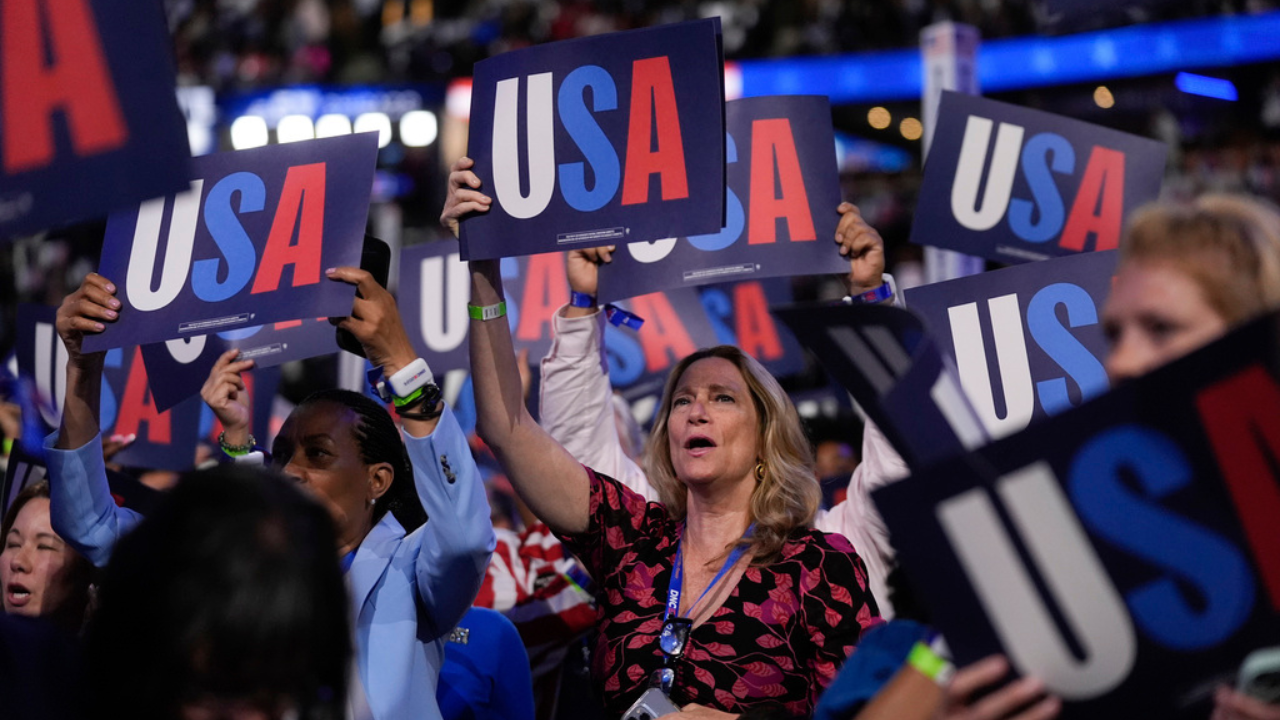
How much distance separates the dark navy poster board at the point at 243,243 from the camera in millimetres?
2590

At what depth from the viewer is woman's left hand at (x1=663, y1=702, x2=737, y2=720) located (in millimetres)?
2348

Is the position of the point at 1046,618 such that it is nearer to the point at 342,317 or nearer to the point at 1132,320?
the point at 1132,320

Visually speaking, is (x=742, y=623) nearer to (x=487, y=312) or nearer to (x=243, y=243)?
(x=487, y=312)

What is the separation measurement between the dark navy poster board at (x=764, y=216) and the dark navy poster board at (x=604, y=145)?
1.93 ft

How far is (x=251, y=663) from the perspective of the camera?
3.61 feet

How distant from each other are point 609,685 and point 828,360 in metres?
1.17

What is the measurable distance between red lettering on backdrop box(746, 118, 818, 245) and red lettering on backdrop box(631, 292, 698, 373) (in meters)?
1.18

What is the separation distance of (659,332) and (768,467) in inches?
69.5

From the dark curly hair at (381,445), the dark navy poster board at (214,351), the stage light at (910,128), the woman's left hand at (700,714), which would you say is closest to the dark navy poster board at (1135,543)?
the woman's left hand at (700,714)

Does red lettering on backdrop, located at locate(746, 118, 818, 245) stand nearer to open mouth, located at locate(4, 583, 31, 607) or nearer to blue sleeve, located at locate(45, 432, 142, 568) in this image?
blue sleeve, located at locate(45, 432, 142, 568)

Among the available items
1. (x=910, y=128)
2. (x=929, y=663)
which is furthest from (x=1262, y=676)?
(x=910, y=128)

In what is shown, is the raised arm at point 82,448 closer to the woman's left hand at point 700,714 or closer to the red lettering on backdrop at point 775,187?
the woman's left hand at point 700,714

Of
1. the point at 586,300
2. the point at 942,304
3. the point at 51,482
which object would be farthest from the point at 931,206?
the point at 51,482

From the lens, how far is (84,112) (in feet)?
6.11
